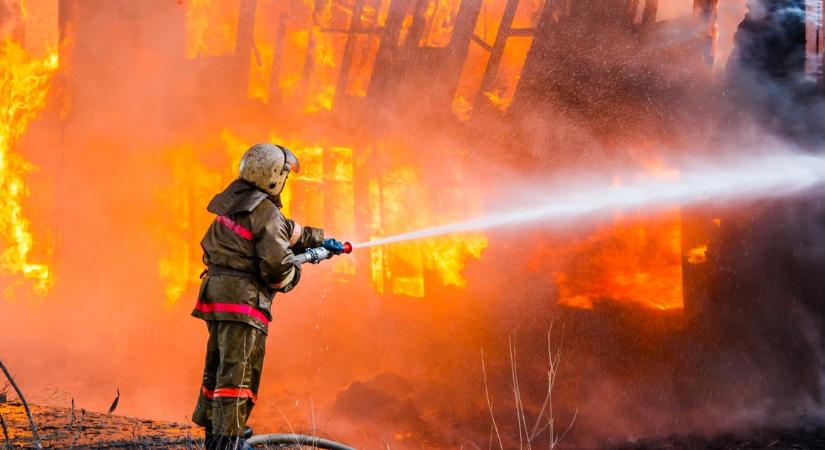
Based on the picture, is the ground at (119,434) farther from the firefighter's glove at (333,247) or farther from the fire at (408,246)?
the fire at (408,246)

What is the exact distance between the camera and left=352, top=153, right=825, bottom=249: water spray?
7477 millimetres

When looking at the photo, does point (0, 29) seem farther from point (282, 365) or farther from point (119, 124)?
point (282, 365)

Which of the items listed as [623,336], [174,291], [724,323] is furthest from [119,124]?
[724,323]

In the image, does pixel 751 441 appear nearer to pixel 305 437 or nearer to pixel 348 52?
pixel 305 437

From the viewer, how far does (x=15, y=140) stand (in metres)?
13.0

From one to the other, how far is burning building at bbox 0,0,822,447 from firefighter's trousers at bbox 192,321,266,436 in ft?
11.6

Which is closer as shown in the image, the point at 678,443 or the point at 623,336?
the point at 678,443

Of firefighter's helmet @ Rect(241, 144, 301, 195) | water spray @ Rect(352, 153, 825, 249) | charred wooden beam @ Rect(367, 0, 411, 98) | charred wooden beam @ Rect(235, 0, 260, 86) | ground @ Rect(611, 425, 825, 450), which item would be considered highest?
charred wooden beam @ Rect(235, 0, 260, 86)

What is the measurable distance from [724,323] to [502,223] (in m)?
3.31

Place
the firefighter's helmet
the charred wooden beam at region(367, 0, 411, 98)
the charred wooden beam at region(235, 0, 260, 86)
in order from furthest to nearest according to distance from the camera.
→ the charred wooden beam at region(235, 0, 260, 86)
the charred wooden beam at region(367, 0, 411, 98)
the firefighter's helmet

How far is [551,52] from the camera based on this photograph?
9070 millimetres

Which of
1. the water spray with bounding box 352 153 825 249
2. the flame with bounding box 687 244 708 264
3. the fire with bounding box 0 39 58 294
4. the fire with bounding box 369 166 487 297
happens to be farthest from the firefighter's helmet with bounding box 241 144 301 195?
the fire with bounding box 0 39 58 294

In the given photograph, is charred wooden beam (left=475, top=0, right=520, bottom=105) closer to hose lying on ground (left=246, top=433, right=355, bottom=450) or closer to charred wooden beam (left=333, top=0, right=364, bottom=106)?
charred wooden beam (left=333, top=0, right=364, bottom=106)

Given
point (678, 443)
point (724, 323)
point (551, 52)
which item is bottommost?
point (678, 443)
